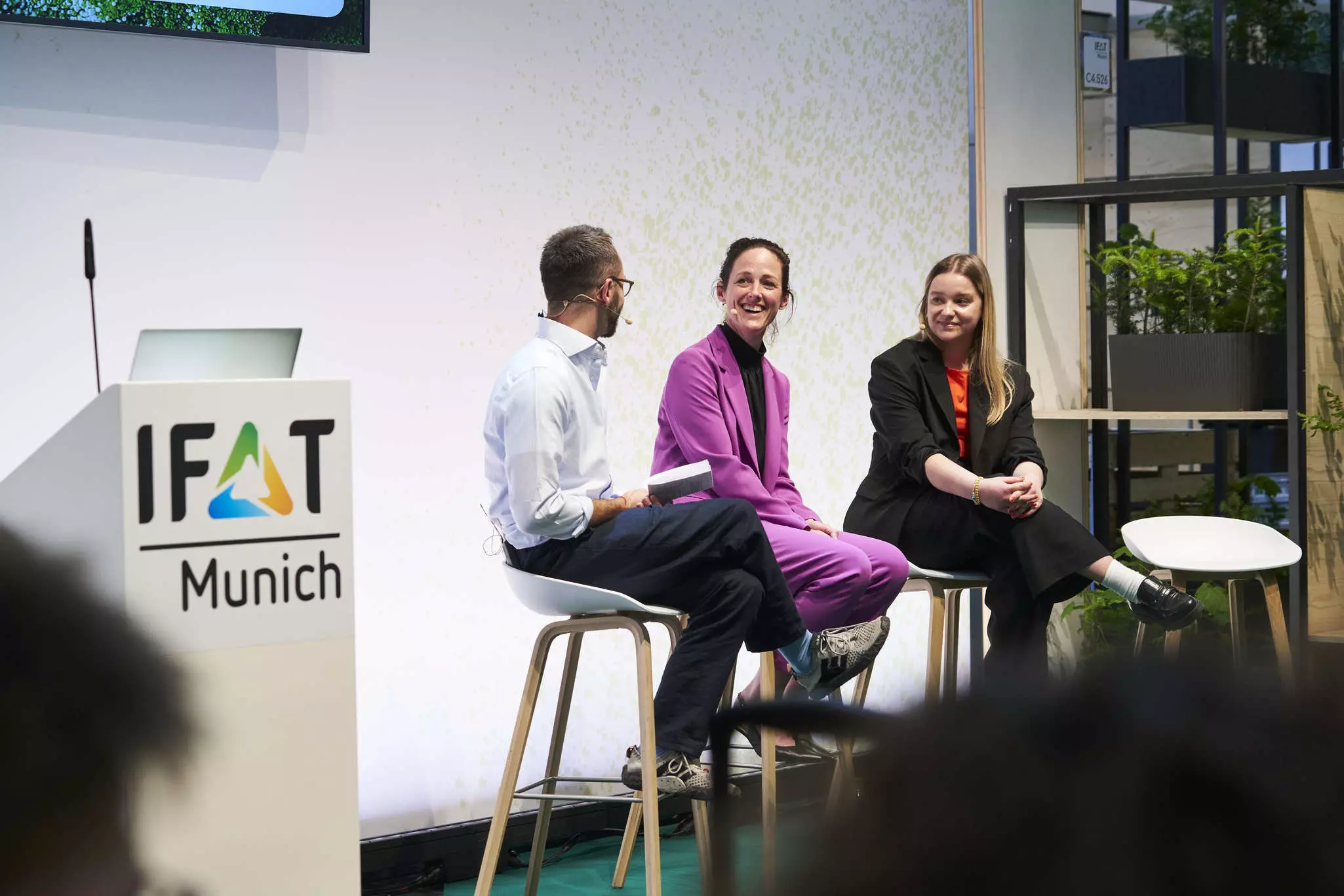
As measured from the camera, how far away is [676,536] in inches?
95.3

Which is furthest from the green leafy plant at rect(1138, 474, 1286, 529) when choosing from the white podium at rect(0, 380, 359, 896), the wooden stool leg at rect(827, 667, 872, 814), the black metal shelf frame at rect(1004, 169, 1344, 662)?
the wooden stool leg at rect(827, 667, 872, 814)

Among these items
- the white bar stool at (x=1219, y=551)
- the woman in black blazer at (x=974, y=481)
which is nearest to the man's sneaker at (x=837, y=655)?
the woman in black blazer at (x=974, y=481)

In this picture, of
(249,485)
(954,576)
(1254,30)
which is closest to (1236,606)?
(954,576)

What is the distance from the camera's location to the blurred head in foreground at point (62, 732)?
107 centimetres

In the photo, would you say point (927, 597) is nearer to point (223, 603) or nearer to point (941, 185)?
point (941, 185)

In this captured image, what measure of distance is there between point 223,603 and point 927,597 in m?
2.79

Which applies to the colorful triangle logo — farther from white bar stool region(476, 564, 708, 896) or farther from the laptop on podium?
white bar stool region(476, 564, 708, 896)

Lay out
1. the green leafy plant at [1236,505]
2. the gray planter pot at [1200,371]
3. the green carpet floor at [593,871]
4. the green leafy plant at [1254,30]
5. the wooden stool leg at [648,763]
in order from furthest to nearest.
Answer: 1. the green leafy plant at [1254,30]
2. the green leafy plant at [1236,505]
3. the gray planter pot at [1200,371]
4. the green carpet floor at [593,871]
5. the wooden stool leg at [648,763]

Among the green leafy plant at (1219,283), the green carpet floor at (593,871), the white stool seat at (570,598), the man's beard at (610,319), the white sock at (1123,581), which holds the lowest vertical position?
the green carpet floor at (593,871)

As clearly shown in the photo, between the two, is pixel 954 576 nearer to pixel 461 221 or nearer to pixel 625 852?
pixel 625 852

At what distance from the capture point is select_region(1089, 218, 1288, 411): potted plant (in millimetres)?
3680

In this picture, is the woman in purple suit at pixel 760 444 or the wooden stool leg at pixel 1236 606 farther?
the wooden stool leg at pixel 1236 606

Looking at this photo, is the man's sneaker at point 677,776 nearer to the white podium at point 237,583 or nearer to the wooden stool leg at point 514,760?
the wooden stool leg at point 514,760

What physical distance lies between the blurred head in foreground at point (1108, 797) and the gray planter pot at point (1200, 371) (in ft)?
12.0
